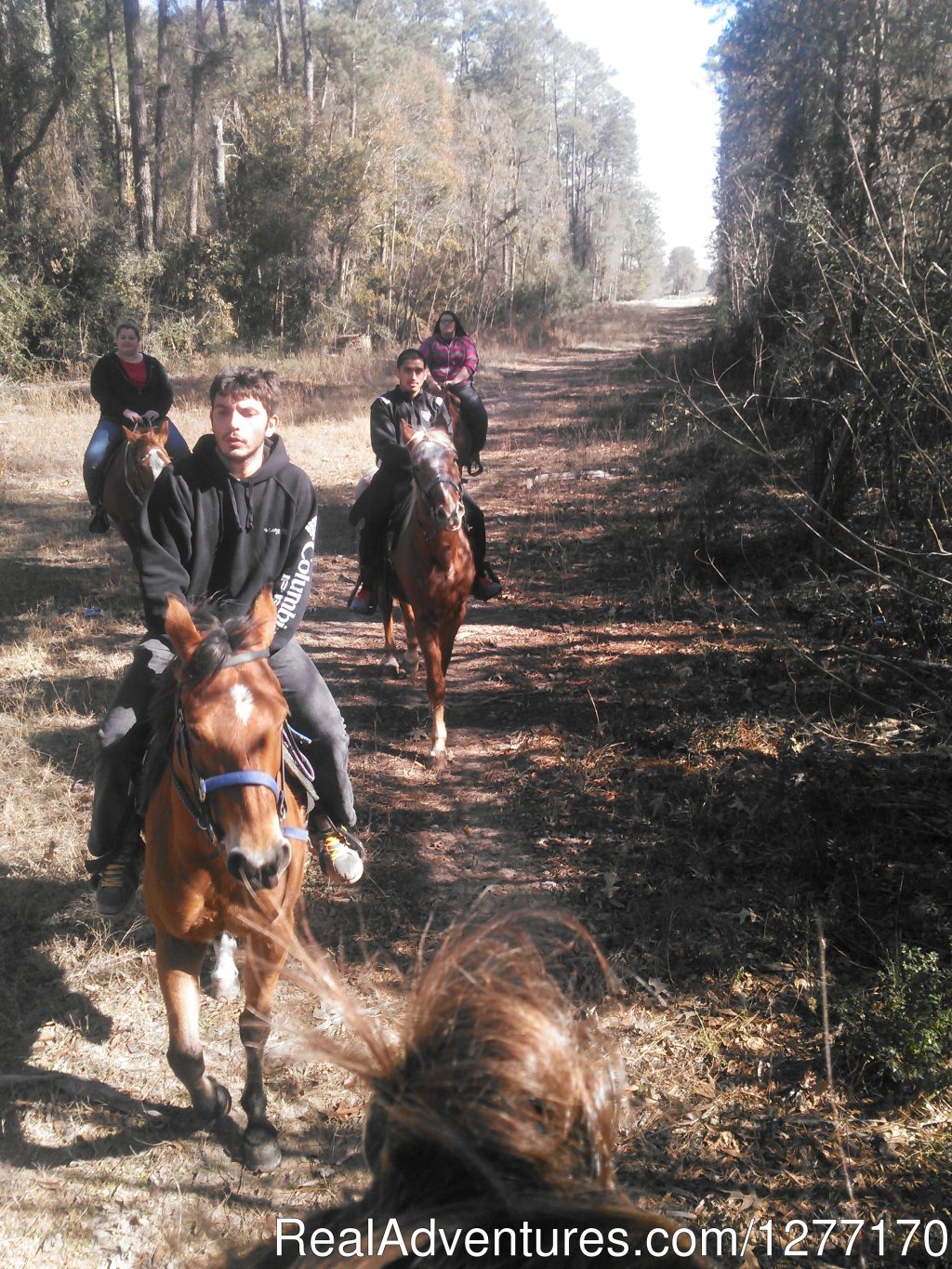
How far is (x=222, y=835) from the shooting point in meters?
2.67

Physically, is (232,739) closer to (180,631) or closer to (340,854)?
(180,631)

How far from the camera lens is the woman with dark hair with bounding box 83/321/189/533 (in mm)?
9078

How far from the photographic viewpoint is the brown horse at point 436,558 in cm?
618

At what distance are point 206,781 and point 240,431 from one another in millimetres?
1602

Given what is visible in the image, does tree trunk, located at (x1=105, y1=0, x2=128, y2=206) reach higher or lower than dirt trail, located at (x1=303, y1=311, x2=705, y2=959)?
higher

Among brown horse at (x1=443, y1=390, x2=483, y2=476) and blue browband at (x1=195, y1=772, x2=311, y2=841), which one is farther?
brown horse at (x1=443, y1=390, x2=483, y2=476)

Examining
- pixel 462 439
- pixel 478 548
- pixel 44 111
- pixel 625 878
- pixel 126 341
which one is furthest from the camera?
pixel 44 111

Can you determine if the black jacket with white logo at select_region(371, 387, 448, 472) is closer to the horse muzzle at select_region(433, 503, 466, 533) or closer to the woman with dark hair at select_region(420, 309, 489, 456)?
the horse muzzle at select_region(433, 503, 466, 533)

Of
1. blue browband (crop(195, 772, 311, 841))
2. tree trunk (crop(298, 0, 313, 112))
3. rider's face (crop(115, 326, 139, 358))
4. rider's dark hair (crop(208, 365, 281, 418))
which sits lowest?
blue browband (crop(195, 772, 311, 841))

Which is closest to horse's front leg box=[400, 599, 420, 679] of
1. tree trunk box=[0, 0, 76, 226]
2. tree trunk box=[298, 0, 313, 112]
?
tree trunk box=[0, 0, 76, 226]

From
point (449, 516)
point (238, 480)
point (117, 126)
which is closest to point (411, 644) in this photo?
Answer: point (449, 516)

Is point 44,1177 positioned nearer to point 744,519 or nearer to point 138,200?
point 744,519

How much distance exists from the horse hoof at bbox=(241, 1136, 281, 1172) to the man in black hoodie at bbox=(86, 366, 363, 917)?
1.10 m

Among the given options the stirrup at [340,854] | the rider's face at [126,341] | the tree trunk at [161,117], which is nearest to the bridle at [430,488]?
the stirrup at [340,854]
